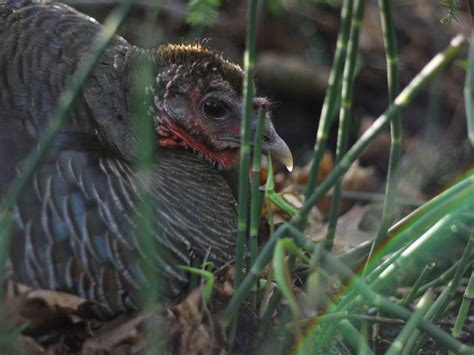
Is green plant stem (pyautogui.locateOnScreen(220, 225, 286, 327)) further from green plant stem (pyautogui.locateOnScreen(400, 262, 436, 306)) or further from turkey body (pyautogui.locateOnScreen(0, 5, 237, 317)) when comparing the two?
green plant stem (pyautogui.locateOnScreen(400, 262, 436, 306))

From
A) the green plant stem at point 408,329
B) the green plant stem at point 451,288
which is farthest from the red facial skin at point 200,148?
the green plant stem at point 408,329

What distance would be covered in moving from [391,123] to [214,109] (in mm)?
829

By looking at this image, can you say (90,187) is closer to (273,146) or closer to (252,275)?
(273,146)

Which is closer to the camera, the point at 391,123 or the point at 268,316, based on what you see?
the point at 391,123

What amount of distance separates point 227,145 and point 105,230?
594mm

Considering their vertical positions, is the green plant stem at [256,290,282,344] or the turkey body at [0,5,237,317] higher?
the turkey body at [0,5,237,317]

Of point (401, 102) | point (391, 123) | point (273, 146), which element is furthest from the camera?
point (273, 146)

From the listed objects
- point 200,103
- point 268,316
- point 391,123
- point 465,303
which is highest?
point 391,123

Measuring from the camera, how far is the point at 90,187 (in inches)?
115

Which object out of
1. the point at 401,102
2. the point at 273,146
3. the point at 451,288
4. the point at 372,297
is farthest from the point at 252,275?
the point at 273,146

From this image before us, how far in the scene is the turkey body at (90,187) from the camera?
2.82 metres

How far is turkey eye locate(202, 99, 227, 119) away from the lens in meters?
3.21

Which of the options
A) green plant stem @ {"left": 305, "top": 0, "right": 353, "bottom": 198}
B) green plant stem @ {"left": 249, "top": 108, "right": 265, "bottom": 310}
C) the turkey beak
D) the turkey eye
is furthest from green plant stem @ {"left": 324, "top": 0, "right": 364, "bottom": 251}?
the turkey eye

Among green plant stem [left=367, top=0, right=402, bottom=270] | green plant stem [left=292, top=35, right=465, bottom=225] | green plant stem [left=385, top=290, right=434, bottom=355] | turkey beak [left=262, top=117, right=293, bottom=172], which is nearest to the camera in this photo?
green plant stem [left=292, top=35, right=465, bottom=225]
